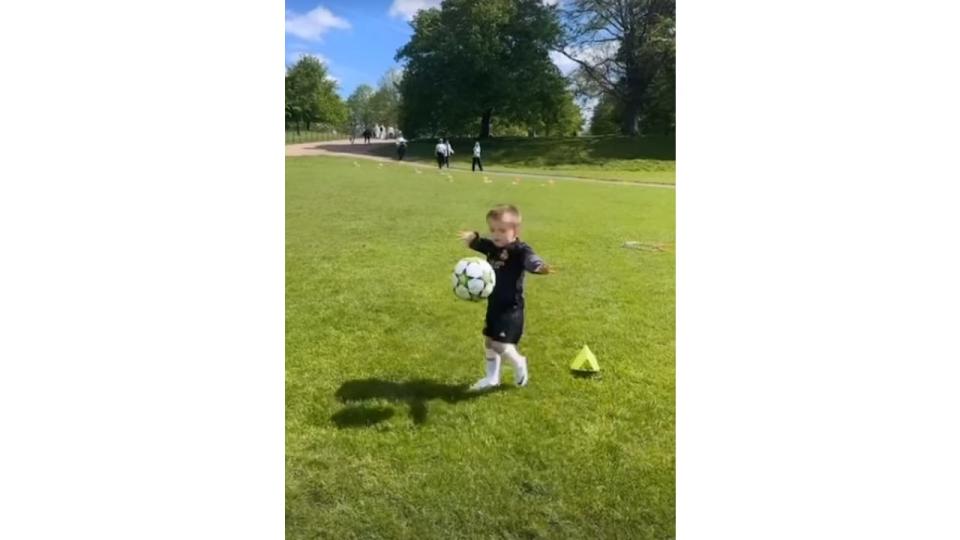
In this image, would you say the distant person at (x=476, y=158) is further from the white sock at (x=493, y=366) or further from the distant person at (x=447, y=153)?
the white sock at (x=493, y=366)

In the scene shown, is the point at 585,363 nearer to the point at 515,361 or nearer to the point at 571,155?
the point at 515,361

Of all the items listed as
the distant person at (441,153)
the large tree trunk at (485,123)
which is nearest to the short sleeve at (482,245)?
the distant person at (441,153)

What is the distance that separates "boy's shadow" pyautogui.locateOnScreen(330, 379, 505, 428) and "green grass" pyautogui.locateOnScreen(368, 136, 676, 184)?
131 centimetres

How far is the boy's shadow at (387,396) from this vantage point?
3.07 meters

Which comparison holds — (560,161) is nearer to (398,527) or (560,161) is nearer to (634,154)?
(634,154)

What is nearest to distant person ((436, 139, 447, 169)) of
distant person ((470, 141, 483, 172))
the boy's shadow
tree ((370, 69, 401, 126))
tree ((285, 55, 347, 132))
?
distant person ((470, 141, 483, 172))

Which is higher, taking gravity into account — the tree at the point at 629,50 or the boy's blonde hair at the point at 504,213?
the tree at the point at 629,50

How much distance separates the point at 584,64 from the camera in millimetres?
3643

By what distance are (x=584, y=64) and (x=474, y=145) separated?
760mm

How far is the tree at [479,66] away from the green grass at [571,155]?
14 centimetres

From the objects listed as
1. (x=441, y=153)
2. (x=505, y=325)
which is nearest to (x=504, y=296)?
(x=505, y=325)

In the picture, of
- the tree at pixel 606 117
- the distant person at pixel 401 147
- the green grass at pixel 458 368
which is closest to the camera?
the green grass at pixel 458 368

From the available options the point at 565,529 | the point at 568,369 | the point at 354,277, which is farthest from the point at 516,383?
the point at 354,277

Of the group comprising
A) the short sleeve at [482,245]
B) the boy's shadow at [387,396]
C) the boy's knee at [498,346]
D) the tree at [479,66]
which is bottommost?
the boy's shadow at [387,396]
